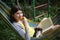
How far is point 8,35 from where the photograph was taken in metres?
3.98

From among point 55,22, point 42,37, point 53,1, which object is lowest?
point 53,1

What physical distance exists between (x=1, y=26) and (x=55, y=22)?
4.15ft

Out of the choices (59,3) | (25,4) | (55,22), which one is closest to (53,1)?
(59,3)

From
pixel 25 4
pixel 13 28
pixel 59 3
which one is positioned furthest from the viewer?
pixel 59 3

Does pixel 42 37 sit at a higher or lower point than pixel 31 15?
higher

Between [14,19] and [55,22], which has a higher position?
[14,19]

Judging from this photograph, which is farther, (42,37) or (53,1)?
(53,1)

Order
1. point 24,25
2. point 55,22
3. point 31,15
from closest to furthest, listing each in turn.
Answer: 1. point 24,25
2. point 55,22
3. point 31,15

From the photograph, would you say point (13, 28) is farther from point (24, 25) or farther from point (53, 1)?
point (53, 1)

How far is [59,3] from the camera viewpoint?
8.88 m

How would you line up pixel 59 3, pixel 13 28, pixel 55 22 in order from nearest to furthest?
pixel 13 28
pixel 55 22
pixel 59 3

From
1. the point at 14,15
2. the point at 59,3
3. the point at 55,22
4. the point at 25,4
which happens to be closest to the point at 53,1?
the point at 59,3

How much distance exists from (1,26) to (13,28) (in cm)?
22

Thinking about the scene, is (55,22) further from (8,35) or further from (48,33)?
(8,35)
